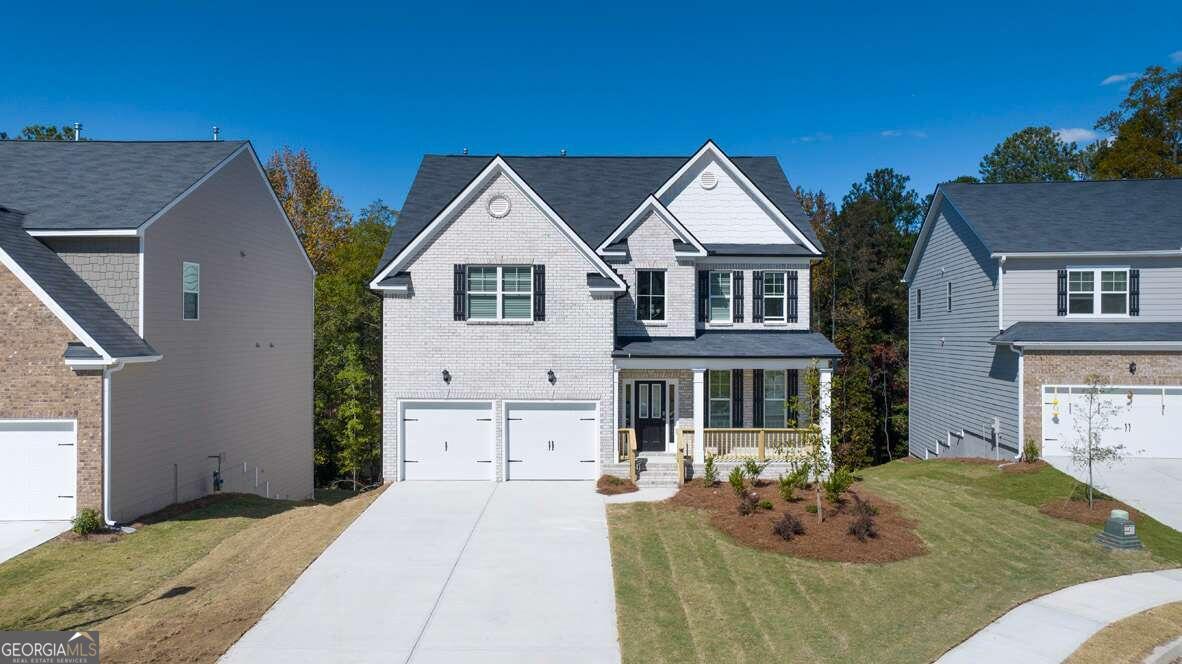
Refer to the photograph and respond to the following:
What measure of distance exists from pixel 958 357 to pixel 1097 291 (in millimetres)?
5059

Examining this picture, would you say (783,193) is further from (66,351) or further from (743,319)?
(66,351)

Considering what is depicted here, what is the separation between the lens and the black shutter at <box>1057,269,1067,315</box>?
22.4 meters

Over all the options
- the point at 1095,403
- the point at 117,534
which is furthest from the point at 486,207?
the point at 1095,403

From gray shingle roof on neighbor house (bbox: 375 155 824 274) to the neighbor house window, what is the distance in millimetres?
1813

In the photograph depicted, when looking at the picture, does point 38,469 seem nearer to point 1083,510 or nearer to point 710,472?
point 710,472

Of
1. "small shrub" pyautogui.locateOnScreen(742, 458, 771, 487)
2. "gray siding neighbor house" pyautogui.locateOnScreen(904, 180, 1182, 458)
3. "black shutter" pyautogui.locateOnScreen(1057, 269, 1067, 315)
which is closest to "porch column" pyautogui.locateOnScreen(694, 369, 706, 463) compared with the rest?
"small shrub" pyautogui.locateOnScreen(742, 458, 771, 487)

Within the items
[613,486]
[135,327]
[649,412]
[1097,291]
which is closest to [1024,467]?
[1097,291]

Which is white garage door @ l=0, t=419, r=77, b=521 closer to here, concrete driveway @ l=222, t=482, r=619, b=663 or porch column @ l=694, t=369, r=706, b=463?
concrete driveway @ l=222, t=482, r=619, b=663

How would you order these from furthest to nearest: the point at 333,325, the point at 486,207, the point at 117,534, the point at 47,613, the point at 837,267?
1. the point at 837,267
2. the point at 333,325
3. the point at 486,207
4. the point at 117,534
5. the point at 47,613

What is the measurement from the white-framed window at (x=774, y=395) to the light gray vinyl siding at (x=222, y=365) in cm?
1528

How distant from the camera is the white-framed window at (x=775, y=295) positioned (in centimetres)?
2216

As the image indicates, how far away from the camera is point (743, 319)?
22.0 metres

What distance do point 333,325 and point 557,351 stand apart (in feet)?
66.1

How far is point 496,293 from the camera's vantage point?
19.1 meters
